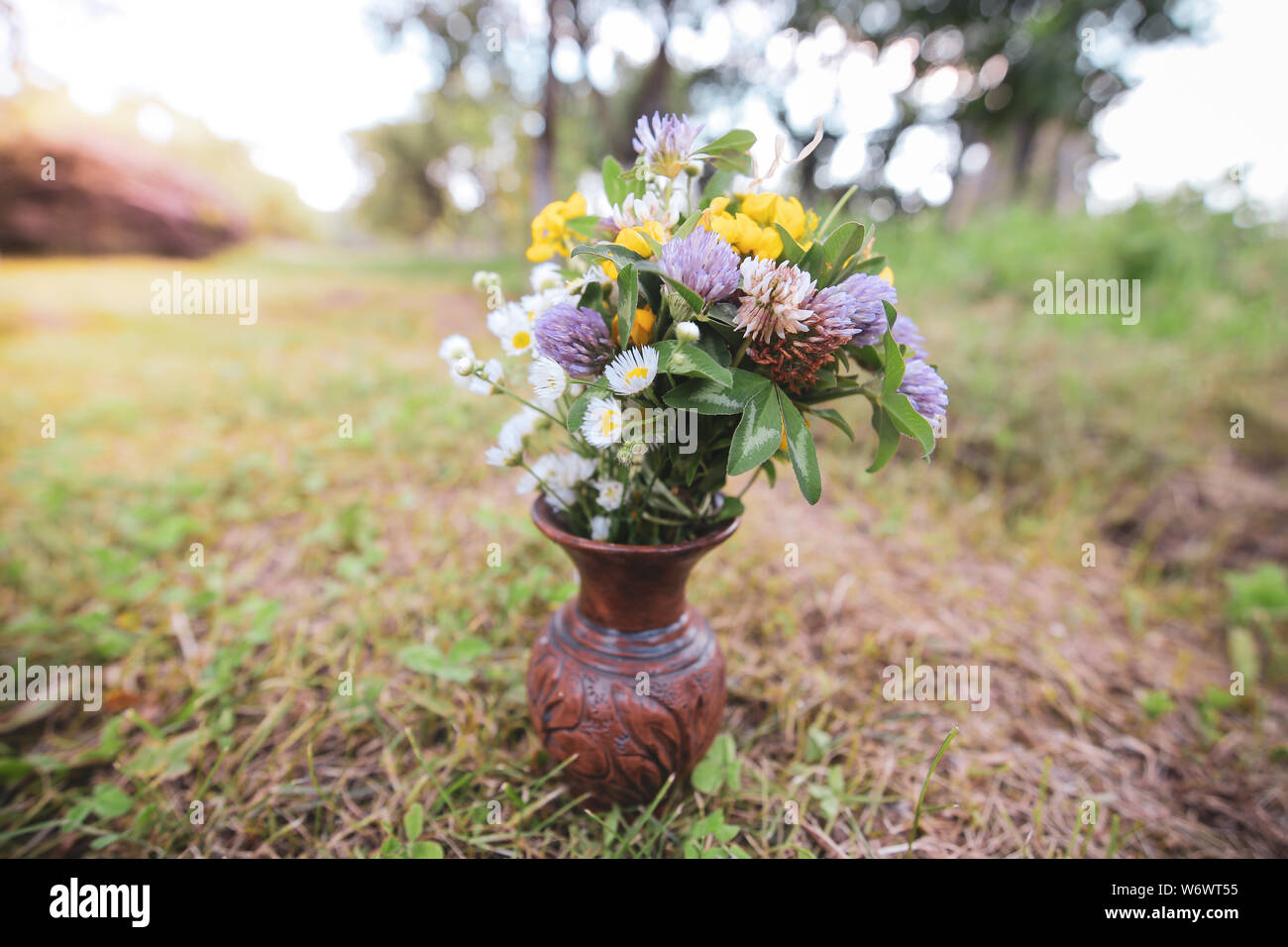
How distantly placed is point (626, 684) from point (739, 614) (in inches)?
26.5

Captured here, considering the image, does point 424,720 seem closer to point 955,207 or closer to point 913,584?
point 913,584

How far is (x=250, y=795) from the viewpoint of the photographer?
3.76 ft

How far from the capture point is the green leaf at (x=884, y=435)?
2.83 feet

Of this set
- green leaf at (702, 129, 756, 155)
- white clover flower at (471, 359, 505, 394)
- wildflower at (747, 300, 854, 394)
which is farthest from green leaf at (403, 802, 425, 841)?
green leaf at (702, 129, 756, 155)

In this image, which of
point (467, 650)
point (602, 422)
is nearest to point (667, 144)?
point (602, 422)

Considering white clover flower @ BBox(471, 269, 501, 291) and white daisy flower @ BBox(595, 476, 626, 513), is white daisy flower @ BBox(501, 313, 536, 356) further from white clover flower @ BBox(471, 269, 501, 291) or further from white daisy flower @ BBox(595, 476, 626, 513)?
white daisy flower @ BBox(595, 476, 626, 513)

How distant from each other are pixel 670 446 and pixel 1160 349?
3.50m

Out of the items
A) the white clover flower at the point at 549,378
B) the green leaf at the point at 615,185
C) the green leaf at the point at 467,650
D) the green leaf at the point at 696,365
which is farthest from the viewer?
the green leaf at the point at 467,650

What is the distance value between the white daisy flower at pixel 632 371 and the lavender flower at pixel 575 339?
0.06m

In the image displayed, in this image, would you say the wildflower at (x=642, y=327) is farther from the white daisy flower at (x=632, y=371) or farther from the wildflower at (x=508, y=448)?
the wildflower at (x=508, y=448)

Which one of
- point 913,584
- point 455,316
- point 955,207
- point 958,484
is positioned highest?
point 955,207

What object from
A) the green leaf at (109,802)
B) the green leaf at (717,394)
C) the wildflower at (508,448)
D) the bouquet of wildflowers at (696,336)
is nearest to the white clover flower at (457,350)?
the bouquet of wildflowers at (696,336)

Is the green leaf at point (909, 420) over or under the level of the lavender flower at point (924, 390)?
under
